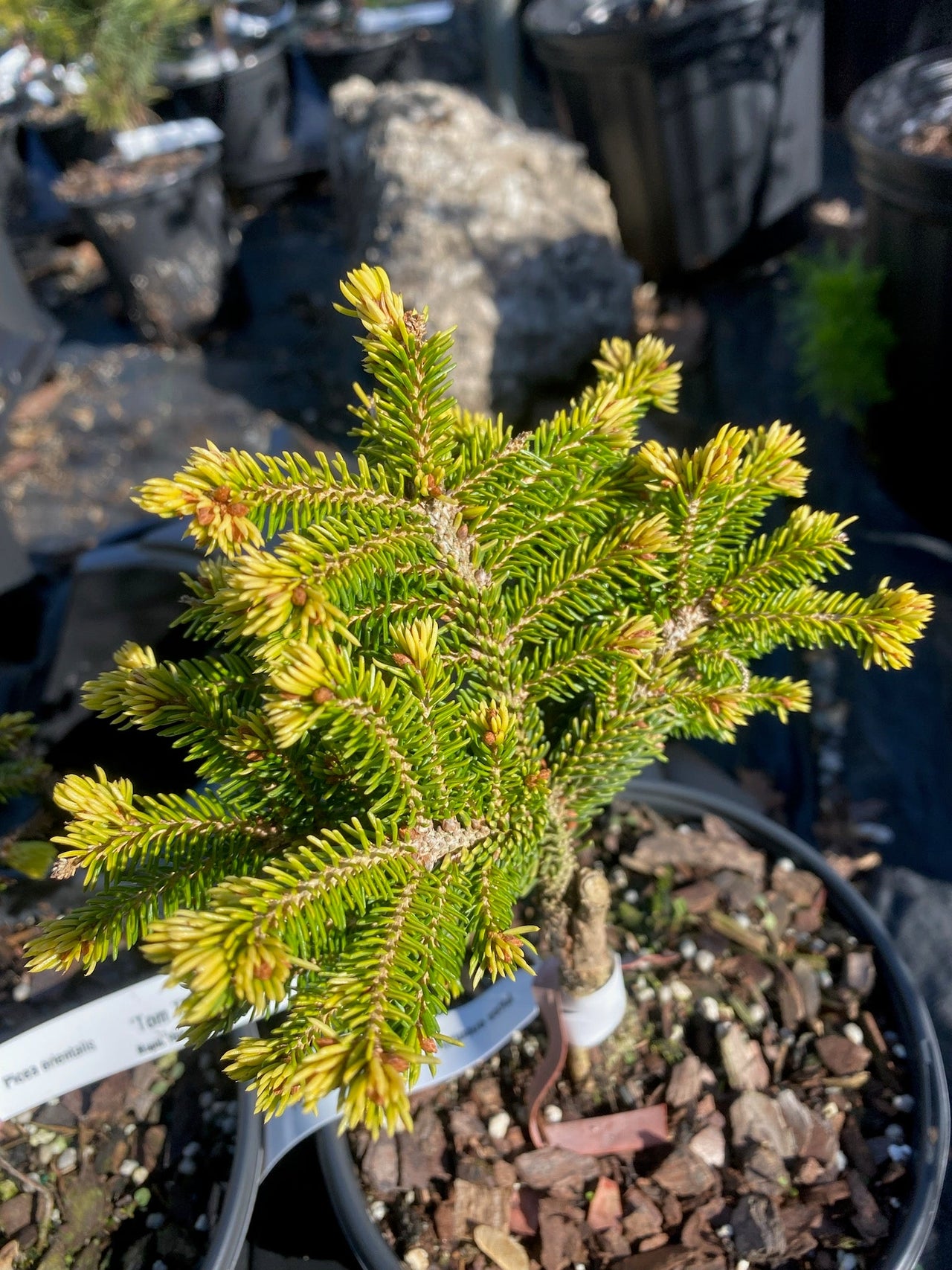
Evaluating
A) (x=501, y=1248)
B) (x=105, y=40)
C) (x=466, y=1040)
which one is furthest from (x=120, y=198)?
(x=501, y=1248)

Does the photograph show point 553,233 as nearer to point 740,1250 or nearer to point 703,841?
point 703,841

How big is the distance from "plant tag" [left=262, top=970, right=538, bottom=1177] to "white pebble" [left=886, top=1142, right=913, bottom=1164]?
55 cm

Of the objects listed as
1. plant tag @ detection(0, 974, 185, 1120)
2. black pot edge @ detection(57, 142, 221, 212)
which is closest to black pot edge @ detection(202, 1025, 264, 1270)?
plant tag @ detection(0, 974, 185, 1120)

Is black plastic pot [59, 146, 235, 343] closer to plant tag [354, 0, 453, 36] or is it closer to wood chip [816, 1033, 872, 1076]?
plant tag [354, 0, 453, 36]

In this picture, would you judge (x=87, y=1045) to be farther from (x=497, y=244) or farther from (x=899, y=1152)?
(x=497, y=244)

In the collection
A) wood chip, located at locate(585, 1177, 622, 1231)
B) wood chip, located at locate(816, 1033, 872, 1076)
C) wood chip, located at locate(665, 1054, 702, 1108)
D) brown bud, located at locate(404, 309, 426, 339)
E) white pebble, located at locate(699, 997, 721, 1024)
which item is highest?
brown bud, located at locate(404, 309, 426, 339)

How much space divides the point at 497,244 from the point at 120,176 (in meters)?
2.35

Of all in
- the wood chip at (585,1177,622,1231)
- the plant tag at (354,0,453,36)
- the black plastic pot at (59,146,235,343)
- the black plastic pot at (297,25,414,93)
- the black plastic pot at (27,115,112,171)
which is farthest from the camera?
the black plastic pot at (297,25,414,93)

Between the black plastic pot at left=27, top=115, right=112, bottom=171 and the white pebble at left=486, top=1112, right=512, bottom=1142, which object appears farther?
the black plastic pot at left=27, top=115, right=112, bottom=171

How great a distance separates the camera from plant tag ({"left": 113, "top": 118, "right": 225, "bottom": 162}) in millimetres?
4315

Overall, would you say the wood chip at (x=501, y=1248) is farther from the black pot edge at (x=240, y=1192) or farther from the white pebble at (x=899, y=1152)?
the white pebble at (x=899, y=1152)

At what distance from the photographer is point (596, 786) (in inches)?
44.1

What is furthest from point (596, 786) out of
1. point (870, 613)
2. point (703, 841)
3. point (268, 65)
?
point (268, 65)

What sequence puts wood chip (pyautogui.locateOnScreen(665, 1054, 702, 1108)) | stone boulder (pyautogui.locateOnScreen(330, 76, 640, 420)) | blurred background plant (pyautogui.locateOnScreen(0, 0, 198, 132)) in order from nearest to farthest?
wood chip (pyautogui.locateOnScreen(665, 1054, 702, 1108)), stone boulder (pyautogui.locateOnScreen(330, 76, 640, 420)), blurred background plant (pyautogui.locateOnScreen(0, 0, 198, 132))
